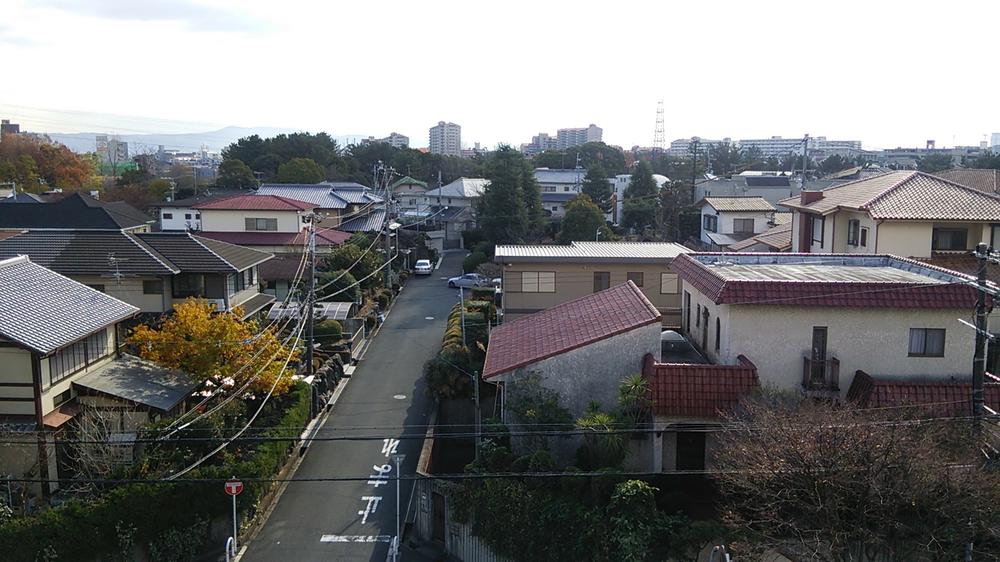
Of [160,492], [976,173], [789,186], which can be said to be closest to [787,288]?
[160,492]

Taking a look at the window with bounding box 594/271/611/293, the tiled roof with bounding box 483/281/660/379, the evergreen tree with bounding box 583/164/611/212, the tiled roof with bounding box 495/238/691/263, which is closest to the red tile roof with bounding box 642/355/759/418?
the tiled roof with bounding box 483/281/660/379

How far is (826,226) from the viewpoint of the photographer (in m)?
29.6

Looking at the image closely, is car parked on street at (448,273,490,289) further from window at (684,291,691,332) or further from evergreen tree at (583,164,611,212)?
evergreen tree at (583,164,611,212)

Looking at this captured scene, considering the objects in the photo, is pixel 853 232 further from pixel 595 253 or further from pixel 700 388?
pixel 700 388

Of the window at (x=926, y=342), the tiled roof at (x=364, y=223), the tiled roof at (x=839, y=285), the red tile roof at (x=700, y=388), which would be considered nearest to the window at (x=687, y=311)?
the tiled roof at (x=839, y=285)

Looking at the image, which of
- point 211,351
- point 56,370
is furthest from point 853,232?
point 56,370

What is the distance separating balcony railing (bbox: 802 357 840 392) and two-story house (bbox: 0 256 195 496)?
1372 centimetres

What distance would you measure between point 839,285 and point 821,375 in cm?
182

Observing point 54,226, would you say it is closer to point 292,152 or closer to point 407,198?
point 407,198

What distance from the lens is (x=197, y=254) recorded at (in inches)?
1069

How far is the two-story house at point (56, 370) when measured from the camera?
16.4 m

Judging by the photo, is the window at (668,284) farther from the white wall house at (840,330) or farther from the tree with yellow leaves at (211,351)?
the tree with yellow leaves at (211,351)

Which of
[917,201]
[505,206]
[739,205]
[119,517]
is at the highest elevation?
[917,201]

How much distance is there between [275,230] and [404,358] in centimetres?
1728
